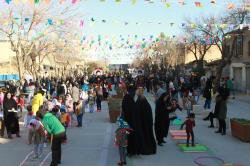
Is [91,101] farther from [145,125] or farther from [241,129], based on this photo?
[145,125]

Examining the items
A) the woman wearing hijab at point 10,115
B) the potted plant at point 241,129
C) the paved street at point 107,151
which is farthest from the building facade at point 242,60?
the woman wearing hijab at point 10,115

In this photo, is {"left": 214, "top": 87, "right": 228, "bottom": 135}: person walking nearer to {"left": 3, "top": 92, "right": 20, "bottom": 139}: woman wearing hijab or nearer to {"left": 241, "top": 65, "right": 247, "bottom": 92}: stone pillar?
{"left": 3, "top": 92, "right": 20, "bottom": 139}: woman wearing hijab

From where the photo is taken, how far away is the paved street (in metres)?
11.1

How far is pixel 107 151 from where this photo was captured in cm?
1240

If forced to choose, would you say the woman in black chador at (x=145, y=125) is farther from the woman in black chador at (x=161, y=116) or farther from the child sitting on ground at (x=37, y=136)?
the child sitting on ground at (x=37, y=136)

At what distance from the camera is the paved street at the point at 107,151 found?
11.1 m

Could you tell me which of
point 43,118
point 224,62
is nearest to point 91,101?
point 43,118

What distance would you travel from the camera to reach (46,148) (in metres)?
12.9

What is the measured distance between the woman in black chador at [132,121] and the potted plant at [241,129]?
3.75 m

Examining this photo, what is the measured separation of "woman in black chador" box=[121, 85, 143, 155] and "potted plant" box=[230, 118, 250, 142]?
3.75 m

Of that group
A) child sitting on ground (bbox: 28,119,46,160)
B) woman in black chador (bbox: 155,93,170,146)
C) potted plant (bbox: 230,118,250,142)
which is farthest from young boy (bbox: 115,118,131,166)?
potted plant (bbox: 230,118,250,142)

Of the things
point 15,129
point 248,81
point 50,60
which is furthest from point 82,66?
point 15,129

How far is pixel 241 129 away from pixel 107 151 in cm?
426

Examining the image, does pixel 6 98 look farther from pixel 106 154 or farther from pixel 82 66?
pixel 82 66
